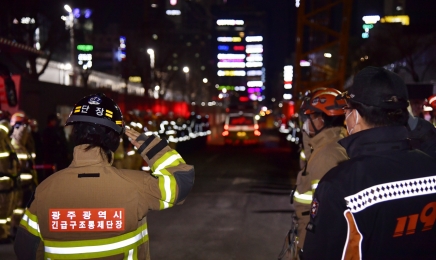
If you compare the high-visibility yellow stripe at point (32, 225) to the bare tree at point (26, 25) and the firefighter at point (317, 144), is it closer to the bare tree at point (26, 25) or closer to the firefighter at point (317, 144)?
the firefighter at point (317, 144)

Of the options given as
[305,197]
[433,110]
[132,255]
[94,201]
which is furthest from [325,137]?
[433,110]

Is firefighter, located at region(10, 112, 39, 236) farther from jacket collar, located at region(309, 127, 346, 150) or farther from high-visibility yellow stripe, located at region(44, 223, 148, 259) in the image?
high-visibility yellow stripe, located at region(44, 223, 148, 259)

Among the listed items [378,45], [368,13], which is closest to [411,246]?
[378,45]

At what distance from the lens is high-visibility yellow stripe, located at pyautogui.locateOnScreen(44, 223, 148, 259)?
2488mm

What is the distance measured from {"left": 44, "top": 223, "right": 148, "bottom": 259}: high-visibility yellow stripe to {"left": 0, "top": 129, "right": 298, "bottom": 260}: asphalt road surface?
4.21 meters

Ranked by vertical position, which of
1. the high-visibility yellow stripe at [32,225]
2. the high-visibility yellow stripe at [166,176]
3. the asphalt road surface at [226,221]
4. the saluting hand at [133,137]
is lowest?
the asphalt road surface at [226,221]

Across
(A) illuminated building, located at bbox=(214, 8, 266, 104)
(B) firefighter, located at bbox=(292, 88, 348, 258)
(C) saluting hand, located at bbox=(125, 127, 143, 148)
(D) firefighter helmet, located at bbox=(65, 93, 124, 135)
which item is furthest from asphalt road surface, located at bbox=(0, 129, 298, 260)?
(A) illuminated building, located at bbox=(214, 8, 266, 104)

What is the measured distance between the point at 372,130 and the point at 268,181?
1204 centimetres

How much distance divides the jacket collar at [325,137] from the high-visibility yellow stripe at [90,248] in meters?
2.07

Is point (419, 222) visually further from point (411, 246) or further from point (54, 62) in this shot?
point (54, 62)

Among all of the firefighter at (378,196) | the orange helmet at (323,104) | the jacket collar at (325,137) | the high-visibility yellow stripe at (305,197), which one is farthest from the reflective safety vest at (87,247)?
the orange helmet at (323,104)

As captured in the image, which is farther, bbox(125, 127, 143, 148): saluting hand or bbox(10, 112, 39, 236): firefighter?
bbox(10, 112, 39, 236): firefighter

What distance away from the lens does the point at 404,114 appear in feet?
7.07

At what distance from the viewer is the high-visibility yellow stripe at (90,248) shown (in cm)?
249
